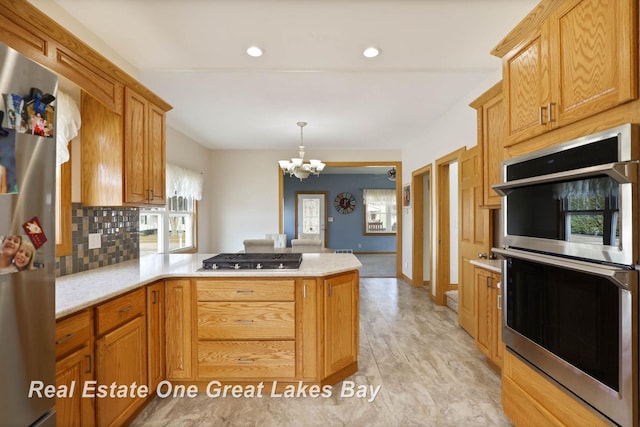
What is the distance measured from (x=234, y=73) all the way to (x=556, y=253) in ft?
9.17

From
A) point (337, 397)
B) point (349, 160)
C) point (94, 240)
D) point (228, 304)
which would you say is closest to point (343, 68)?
point (228, 304)

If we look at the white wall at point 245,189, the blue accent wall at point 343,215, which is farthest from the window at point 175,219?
the blue accent wall at point 343,215

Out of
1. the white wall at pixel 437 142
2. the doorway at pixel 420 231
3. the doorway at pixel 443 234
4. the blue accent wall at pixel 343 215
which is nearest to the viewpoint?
the white wall at pixel 437 142

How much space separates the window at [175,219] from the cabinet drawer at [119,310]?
2.13m

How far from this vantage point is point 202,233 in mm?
5688

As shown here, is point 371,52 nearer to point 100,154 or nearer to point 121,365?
point 100,154

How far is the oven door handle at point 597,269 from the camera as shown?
1.06 m

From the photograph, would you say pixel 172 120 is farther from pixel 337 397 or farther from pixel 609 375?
pixel 609 375

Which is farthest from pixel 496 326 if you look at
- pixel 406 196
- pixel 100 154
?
pixel 406 196

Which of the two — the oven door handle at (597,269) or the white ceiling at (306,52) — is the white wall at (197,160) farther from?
the oven door handle at (597,269)

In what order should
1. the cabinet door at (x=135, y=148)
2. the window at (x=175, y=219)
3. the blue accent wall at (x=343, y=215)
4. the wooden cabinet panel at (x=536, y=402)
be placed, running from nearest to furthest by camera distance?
1. the wooden cabinet panel at (x=536, y=402)
2. the cabinet door at (x=135, y=148)
3. the window at (x=175, y=219)
4. the blue accent wall at (x=343, y=215)

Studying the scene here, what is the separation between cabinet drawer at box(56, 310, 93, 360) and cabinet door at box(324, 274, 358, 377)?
4.34 feet

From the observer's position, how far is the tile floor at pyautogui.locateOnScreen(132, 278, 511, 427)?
1.93 meters

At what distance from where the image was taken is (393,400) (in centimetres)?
213
